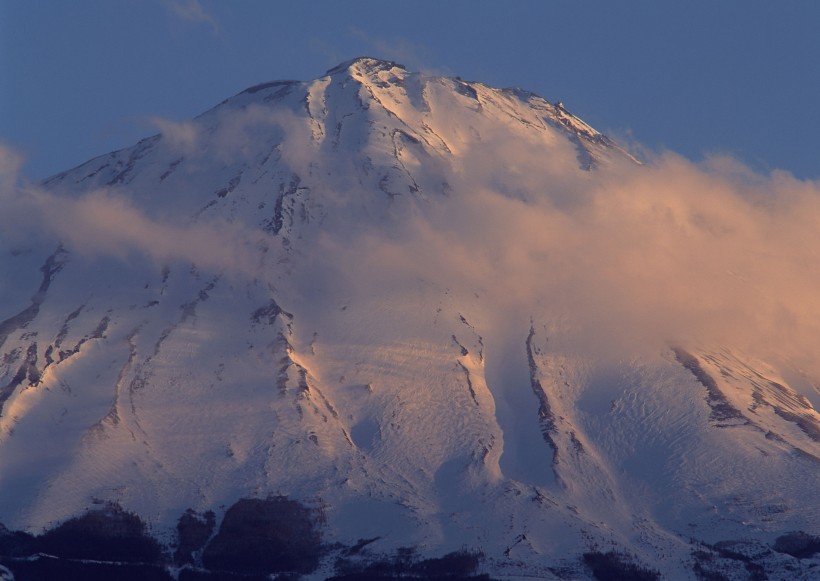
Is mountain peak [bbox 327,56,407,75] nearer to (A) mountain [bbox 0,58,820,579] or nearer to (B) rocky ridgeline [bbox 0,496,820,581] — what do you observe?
(A) mountain [bbox 0,58,820,579]

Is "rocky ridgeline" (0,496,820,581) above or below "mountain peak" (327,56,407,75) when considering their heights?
below

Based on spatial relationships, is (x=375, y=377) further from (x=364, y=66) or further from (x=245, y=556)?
(x=364, y=66)

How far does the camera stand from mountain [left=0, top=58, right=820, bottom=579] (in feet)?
336

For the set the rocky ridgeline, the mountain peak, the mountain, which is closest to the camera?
the rocky ridgeline

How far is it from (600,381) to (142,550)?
148ft

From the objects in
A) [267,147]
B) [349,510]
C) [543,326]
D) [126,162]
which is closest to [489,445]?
[349,510]

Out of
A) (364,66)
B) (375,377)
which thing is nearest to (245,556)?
(375,377)

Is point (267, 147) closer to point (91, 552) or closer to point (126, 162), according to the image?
point (126, 162)

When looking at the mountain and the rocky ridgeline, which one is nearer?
the rocky ridgeline

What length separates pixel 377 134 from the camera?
557 ft

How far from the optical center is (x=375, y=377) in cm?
12331

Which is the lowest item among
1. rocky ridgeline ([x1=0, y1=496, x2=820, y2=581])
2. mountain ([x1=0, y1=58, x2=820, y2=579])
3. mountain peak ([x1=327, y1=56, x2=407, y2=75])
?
rocky ridgeline ([x1=0, y1=496, x2=820, y2=581])

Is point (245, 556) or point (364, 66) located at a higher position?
point (364, 66)

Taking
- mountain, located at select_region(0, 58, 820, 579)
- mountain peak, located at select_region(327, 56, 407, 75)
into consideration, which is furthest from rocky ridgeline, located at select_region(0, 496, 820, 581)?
mountain peak, located at select_region(327, 56, 407, 75)
